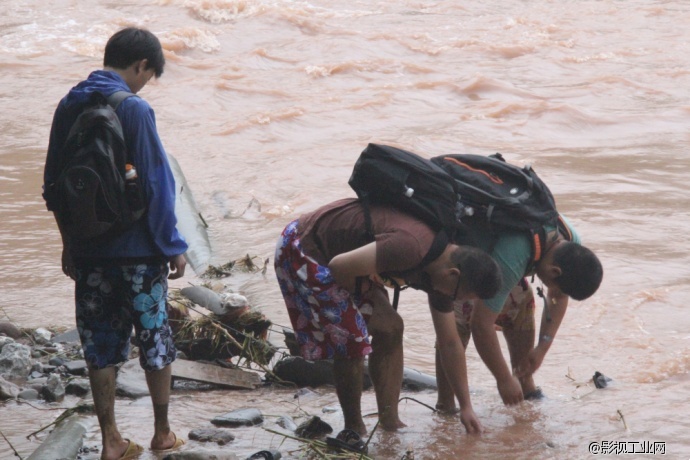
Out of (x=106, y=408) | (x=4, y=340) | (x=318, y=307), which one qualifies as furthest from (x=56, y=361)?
(x=318, y=307)

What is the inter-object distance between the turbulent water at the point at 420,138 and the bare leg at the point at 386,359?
159 mm

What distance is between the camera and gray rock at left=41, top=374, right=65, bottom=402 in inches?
175

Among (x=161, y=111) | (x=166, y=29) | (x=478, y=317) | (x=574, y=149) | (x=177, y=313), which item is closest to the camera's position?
(x=478, y=317)

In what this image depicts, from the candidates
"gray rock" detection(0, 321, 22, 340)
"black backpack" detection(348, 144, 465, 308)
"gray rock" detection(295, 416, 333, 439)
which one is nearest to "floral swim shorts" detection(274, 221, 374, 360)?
"black backpack" detection(348, 144, 465, 308)

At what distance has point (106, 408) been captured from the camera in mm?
3635

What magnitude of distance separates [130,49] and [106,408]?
1.42 meters

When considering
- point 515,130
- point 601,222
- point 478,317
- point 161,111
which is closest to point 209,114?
point 161,111

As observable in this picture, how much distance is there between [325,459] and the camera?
373cm

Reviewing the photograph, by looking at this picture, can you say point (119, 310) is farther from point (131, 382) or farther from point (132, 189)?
point (131, 382)

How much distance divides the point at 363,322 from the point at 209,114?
432 inches

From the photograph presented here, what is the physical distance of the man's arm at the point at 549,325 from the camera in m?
4.36

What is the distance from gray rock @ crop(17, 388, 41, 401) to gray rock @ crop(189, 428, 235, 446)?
0.92m

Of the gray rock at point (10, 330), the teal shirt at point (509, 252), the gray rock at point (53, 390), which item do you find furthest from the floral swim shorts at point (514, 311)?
the gray rock at point (10, 330)

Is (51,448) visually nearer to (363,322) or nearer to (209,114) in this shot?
(363,322)
